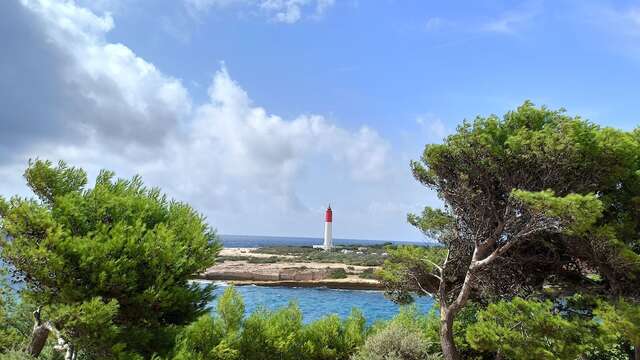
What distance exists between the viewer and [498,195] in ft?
35.2

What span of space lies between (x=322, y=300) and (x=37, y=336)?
27524 millimetres

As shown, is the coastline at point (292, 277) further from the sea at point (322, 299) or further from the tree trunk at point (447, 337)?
the tree trunk at point (447, 337)

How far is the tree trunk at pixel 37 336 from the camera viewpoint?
30.8ft

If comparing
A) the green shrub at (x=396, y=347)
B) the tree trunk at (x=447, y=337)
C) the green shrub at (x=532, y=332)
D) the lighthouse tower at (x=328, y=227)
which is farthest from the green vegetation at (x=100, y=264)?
the lighthouse tower at (x=328, y=227)

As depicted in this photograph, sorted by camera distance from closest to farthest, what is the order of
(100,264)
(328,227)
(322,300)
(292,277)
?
(100,264) < (322,300) < (292,277) < (328,227)

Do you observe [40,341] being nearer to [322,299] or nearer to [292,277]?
[322,299]

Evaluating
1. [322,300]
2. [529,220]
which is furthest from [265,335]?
[322,300]

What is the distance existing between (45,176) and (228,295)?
15.1 feet

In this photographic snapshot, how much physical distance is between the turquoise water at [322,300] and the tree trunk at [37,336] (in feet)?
56.6

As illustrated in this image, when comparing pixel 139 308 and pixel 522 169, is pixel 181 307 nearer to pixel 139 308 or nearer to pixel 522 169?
pixel 139 308

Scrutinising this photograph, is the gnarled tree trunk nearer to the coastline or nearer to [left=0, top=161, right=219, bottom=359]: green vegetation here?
[left=0, top=161, right=219, bottom=359]: green vegetation

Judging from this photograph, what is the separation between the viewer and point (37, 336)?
952 centimetres

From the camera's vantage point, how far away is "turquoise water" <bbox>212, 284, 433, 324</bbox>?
96.4ft

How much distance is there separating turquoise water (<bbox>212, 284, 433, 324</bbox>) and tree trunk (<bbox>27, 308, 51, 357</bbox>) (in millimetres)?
17241
